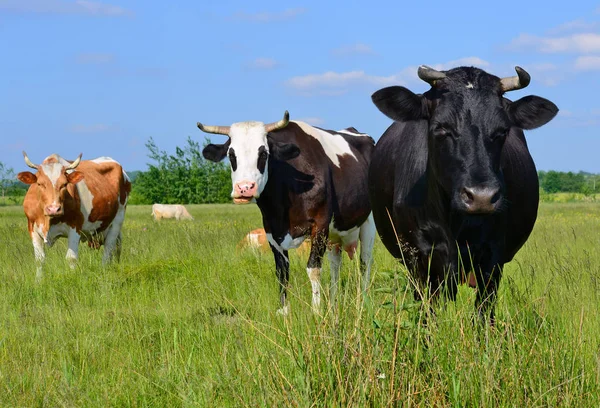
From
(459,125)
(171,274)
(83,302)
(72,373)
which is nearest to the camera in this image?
(459,125)

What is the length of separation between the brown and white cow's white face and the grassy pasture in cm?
226

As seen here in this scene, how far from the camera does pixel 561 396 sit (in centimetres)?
315

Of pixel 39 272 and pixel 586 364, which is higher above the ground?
pixel 586 364

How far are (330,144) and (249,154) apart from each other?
4.76 ft

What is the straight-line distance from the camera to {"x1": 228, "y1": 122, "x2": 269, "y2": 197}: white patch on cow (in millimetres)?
7609

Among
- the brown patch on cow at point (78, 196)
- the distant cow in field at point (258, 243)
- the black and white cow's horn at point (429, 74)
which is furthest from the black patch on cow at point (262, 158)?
the brown patch on cow at point (78, 196)

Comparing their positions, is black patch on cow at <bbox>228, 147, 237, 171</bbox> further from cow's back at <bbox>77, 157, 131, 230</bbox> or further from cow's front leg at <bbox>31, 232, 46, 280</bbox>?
cow's back at <bbox>77, 157, 131, 230</bbox>

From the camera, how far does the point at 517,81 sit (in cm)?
459

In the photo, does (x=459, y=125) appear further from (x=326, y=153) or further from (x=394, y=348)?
(x=326, y=153)

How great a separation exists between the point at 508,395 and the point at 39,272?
266 inches

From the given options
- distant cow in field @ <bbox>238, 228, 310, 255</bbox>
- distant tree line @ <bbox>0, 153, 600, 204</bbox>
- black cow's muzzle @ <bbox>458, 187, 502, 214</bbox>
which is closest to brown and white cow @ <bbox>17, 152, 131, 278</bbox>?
distant cow in field @ <bbox>238, 228, 310, 255</bbox>

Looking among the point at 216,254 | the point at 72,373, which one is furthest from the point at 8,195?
the point at 72,373

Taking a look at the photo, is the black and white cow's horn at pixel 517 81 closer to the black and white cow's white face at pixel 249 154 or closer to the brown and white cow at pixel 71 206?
the black and white cow's white face at pixel 249 154

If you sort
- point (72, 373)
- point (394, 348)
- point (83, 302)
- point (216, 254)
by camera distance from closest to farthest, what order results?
1. point (394, 348)
2. point (72, 373)
3. point (83, 302)
4. point (216, 254)
